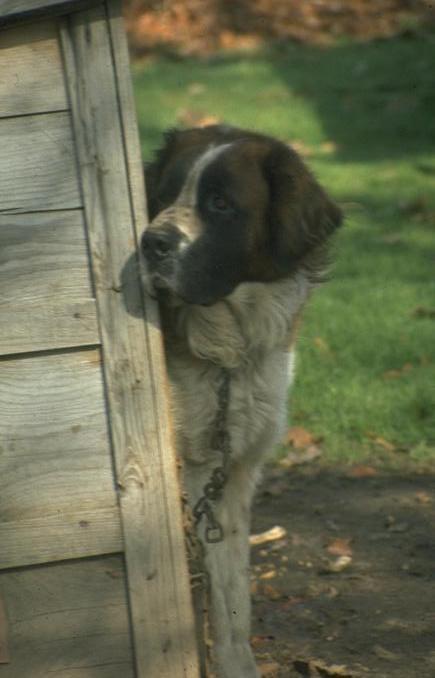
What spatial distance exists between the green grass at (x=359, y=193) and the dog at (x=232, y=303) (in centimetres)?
192

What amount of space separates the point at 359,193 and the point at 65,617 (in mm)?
6861

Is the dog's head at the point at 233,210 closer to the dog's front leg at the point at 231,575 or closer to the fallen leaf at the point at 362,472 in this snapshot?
the dog's front leg at the point at 231,575

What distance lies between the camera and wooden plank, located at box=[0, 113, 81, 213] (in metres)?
3.03

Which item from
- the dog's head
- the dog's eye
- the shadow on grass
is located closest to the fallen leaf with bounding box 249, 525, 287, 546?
the dog's head

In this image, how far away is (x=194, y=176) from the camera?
3506 millimetres

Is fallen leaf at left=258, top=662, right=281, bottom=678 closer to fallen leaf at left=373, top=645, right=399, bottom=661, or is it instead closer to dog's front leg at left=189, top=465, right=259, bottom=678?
dog's front leg at left=189, top=465, right=259, bottom=678

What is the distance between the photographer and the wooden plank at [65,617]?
10.4 ft

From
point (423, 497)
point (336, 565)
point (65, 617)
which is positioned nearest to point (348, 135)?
point (423, 497)

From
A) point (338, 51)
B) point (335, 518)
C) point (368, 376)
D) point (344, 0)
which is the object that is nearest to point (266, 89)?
point (338, 51)

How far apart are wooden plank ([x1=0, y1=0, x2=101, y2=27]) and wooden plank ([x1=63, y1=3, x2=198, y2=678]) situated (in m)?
0.08

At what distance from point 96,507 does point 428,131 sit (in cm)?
876

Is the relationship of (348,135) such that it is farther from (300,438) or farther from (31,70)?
(31,70)

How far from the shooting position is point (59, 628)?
3.19 metres

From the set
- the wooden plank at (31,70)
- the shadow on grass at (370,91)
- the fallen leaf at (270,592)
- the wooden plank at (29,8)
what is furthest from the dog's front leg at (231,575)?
the shadow on grass at (370,91)
